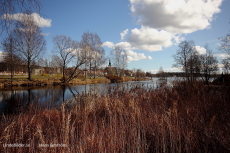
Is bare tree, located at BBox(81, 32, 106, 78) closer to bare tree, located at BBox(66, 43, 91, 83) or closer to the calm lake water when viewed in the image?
bare tree, located at BBox(66, 43, 91, 83)

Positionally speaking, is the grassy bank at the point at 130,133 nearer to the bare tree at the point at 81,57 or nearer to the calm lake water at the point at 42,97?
the calm lake water at the point at 42,97

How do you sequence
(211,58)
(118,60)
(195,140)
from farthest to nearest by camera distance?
(118,60) < (211,58) < (195,140)

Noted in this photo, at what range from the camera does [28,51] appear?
964 inches

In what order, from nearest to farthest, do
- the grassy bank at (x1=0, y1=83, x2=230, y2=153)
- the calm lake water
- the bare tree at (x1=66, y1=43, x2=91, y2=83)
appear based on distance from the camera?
the grassy bank at (x1=0, y1=83, x2=230, y2=153) < the calm lake water < the bare tree at (x1=66, y1=43, x2=91, y2=83)

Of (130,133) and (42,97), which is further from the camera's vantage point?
(42,97)

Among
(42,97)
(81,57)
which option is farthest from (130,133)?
(81,57)

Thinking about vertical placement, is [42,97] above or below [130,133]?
below

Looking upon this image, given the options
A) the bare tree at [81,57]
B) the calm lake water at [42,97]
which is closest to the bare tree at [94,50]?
the bare tree at [81,57]

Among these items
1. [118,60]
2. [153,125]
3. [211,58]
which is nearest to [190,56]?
[211,58]

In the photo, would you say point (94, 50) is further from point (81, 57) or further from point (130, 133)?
point (130, 133)

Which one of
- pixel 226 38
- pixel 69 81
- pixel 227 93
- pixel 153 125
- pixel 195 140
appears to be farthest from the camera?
pixel 69 81

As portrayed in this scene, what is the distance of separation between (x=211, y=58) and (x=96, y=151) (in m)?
38.2

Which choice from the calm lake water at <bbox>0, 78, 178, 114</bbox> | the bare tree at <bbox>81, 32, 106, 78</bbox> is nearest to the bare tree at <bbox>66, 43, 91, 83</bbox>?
the bare tree at <bbox>81, 32, 106, 78</bbox>

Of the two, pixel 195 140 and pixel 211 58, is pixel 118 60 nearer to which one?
pixel 211 58
